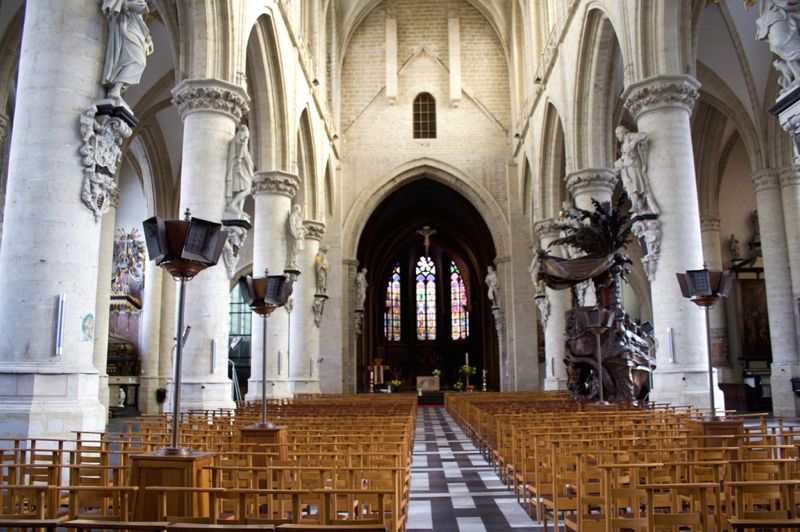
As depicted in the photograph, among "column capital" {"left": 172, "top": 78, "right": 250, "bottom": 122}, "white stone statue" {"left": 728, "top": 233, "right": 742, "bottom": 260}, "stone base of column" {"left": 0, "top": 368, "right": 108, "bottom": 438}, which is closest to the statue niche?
"column capital" {"left": 172, "top": 78, "right": 250, "bottom": 122}

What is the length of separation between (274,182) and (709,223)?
47.6 ft

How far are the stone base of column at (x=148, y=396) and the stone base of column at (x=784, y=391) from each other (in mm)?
18339

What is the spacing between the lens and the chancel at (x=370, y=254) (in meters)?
5.39

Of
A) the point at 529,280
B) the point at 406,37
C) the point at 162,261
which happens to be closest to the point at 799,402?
the point at 529,280

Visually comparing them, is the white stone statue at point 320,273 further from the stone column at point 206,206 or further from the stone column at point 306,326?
the stone column at point 206,206

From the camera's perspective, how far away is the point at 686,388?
40.3 ft

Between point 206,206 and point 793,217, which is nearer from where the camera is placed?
point 206,206

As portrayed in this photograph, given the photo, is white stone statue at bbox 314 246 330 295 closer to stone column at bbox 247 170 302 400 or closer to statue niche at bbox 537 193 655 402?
stone column at bbox 247 170 302 400

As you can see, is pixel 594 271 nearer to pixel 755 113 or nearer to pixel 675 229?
pixel 675 229

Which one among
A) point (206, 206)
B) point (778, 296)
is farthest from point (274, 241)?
point (778, 296)

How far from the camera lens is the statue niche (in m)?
14.1

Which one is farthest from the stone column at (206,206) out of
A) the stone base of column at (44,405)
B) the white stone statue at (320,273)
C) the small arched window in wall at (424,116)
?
the small arched window in wall at (424,116)

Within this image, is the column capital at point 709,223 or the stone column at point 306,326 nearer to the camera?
the stone column at point 306,326

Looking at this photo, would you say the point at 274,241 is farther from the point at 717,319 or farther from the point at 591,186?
Answer: the point at 717,319
